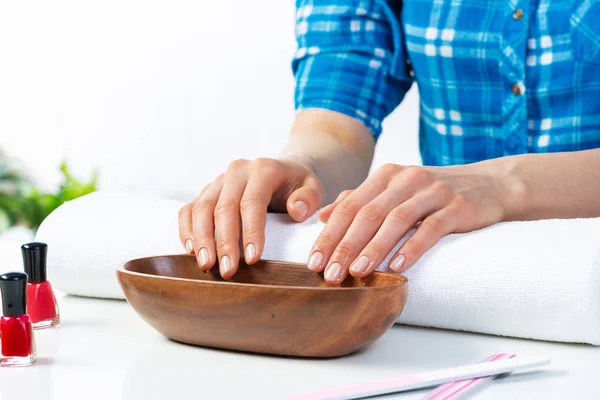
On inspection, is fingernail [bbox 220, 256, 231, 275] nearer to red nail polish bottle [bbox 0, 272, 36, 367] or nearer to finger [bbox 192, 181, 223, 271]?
finger [bbox 192, 181, 223, 271]

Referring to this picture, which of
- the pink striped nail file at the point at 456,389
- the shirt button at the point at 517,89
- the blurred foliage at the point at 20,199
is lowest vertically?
the blurred foliage at the point at 20,199

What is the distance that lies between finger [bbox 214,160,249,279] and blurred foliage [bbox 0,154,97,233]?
2408 millimetres

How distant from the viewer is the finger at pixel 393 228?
757 millimetres

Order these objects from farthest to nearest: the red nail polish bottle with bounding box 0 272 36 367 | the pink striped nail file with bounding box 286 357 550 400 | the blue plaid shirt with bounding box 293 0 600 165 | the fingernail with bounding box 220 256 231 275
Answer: the blue plaid shirt with bounding box 293 0 600 165, the fingernail with bounding box 220 256 231 275, the red nail polish bottle with bounding box 0 272 36 367, the pink striped nail file with bounding box 286 357 550 400

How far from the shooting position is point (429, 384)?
2.01 feet

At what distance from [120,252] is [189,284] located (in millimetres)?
272

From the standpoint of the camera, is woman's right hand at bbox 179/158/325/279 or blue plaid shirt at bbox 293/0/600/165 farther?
blue plaid shirt at bbox 293/0/600/165

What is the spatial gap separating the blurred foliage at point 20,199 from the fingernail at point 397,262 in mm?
2589

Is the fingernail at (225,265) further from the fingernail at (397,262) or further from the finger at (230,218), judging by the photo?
the fingernail at (397,262)

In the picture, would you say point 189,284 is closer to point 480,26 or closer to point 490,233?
point 490,233

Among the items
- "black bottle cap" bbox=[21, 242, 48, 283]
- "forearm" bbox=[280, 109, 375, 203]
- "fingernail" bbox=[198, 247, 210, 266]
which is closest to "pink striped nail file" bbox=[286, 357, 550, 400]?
"fingernail" bbox=[198, 247, 210, 266]

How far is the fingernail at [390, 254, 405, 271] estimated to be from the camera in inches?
30.8

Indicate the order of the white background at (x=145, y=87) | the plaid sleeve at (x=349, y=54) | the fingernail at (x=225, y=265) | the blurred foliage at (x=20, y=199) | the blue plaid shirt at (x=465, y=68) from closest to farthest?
the fingernail at (x=225, y=265) < the blue plaid shirt at (x=465, y=68) < the plaid sleeve at (x=349, y=54) < the white background at (x=145, y=87) < the blurred foliage at (x=20, y=199)

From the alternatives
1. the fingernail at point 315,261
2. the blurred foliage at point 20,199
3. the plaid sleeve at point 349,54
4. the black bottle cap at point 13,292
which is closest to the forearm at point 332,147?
the plaid sleeve at point 349,54
